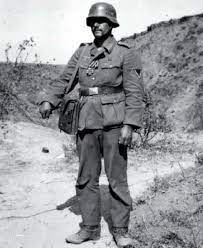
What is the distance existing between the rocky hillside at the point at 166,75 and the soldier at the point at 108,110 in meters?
7.71

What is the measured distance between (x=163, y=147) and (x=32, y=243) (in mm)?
5691

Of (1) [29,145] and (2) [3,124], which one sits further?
(2) [3,124]

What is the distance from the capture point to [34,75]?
19000 millimetres

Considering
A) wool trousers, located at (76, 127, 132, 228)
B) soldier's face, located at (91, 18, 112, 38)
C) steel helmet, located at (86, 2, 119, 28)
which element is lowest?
wool trousers, located at (76, 127, 132, 228)

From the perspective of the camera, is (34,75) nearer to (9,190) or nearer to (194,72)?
(194,72)

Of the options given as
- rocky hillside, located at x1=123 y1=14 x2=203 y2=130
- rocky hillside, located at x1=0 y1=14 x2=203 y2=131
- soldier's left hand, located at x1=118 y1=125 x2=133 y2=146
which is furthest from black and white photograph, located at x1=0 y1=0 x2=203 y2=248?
rocky hillside, located at x1=123 y1=14 x2=203 y2=130

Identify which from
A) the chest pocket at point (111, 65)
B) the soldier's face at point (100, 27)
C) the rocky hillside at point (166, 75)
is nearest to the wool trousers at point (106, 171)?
the chest pocket at point (111, 65)

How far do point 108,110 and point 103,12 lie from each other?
3.05 ft

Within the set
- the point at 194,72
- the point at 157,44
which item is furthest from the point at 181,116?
the point at 157,44

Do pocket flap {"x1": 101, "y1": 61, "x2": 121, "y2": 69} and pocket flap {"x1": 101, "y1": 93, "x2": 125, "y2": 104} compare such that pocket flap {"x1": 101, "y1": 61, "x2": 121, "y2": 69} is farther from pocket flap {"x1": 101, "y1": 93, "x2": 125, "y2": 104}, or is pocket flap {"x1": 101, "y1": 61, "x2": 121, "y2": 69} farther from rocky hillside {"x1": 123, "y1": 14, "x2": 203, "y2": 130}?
rocky hillside {"x1": 123, "y1": 14, "x2": 203, "y2": 130}

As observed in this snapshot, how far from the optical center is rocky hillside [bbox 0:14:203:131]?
15031 mm

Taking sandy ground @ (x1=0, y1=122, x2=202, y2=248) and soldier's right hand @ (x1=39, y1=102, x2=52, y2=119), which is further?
sandy ground @ (x1=0, y1=122, x2=202, y2=248)

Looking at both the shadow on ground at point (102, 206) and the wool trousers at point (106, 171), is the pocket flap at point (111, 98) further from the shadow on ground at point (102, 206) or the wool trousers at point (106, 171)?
the shadow on ground at point (102, 206)

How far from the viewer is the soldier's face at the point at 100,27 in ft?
12.8
